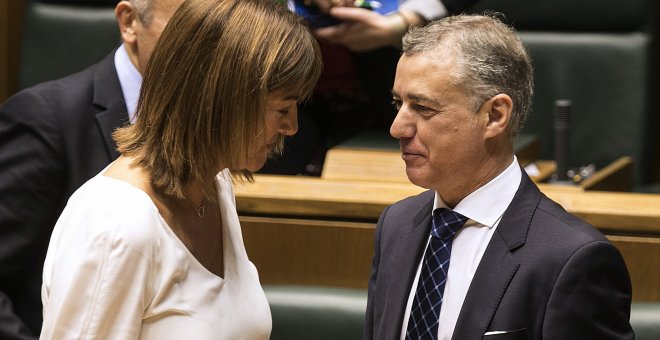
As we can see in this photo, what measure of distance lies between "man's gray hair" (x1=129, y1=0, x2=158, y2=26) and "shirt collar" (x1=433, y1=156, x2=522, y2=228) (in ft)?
1.63

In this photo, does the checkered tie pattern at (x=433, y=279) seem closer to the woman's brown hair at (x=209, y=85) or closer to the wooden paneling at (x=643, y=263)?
the woman's brown hair at (x=209, y=85)

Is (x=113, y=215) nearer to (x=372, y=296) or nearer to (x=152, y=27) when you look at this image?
(x=372, y=296)

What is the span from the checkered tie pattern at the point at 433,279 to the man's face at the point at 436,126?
0.03 metres

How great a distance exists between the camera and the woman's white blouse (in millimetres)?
1000

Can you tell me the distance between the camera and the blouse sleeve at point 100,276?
998 mm

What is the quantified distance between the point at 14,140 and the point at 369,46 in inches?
31.3

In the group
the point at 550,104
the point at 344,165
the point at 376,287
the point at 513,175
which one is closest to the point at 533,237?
the point at 513,175

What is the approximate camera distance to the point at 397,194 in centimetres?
162

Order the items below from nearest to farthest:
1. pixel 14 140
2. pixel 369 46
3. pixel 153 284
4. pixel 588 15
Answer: pixel 153 284, pixel 14 140, pixel 369 46, pixel 588 15

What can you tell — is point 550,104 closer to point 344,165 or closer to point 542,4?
point 542,4

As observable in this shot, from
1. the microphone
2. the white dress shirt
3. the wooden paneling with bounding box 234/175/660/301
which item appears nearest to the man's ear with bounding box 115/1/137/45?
the wooden paneling with bounding box 234/175/660/301

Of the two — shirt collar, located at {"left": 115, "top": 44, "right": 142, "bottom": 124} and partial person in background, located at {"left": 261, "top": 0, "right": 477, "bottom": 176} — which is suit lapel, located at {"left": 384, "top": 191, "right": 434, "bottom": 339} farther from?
partial person in background, located at {"left": 261, "top": 0, "right": 477, "bottom": 176}

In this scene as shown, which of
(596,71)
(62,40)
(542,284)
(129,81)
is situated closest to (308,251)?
(129,81)

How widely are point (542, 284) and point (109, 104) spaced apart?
63 cm
